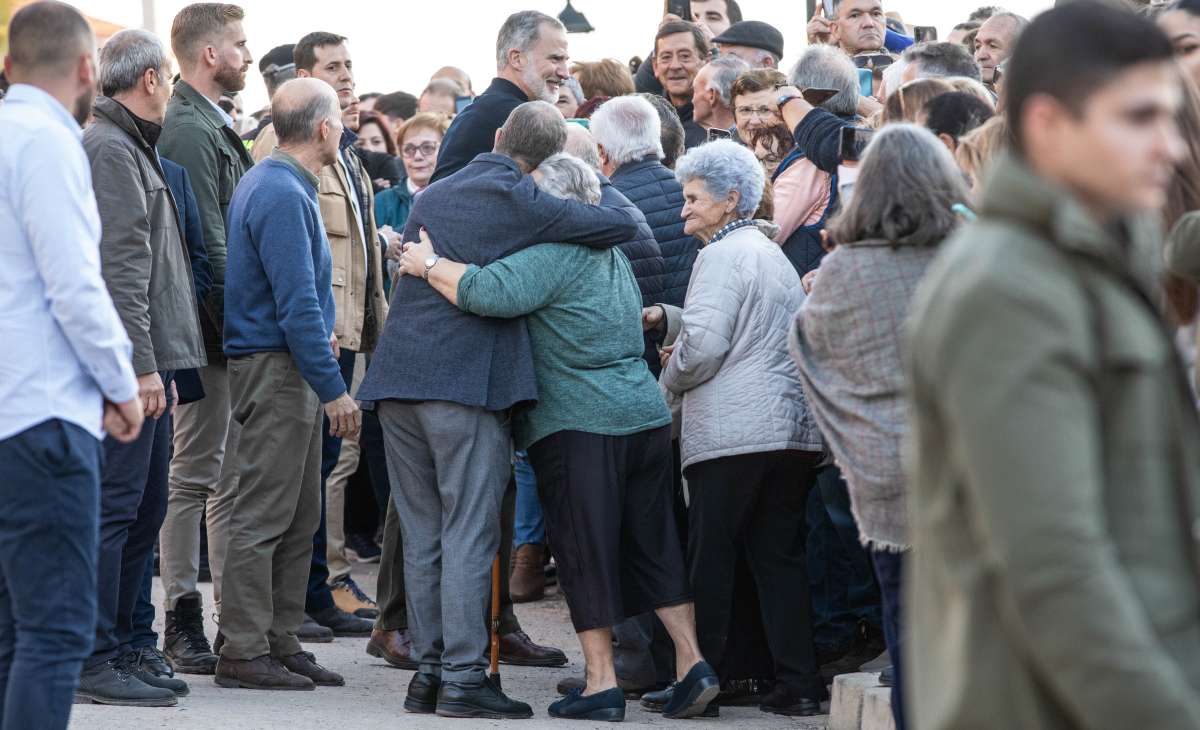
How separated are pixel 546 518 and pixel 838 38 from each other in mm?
4004

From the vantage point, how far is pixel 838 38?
879 centimetres

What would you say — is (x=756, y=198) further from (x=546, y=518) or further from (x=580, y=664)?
(x=580, y=664)

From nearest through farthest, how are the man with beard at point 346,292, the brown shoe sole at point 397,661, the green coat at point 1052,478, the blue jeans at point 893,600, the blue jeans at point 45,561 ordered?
1. the green coat at point 1052,478
2. the blue jeans at point 45,561
3. the blue jeans at point 893,600
4. the brown shoe sole at point 397,661
5. the man with beard at point 346,292

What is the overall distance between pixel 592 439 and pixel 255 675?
1.57 meters

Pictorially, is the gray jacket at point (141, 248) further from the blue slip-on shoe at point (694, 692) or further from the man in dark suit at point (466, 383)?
the blue slip-on shoe at point (694, 692)

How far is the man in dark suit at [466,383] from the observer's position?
18.8ft

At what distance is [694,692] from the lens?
5.73 m

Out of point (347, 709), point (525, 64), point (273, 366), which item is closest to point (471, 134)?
point (525, 64)

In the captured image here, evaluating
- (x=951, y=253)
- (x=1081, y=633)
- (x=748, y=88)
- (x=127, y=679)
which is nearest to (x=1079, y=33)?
(x=951, y=253)

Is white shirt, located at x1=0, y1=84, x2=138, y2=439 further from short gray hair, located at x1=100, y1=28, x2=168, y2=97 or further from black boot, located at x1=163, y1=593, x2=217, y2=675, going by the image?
black boot, located at x1=163, y1=593, x2=217, y2=675

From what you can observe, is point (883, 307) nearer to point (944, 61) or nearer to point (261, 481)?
point (944, 61)

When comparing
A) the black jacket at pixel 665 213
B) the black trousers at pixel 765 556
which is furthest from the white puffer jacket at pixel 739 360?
the black jacket at pixel 665 213

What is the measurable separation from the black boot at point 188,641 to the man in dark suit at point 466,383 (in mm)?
976

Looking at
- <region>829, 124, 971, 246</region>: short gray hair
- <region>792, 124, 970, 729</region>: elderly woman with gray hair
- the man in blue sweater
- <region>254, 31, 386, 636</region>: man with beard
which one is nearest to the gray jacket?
the man in blue sweater
